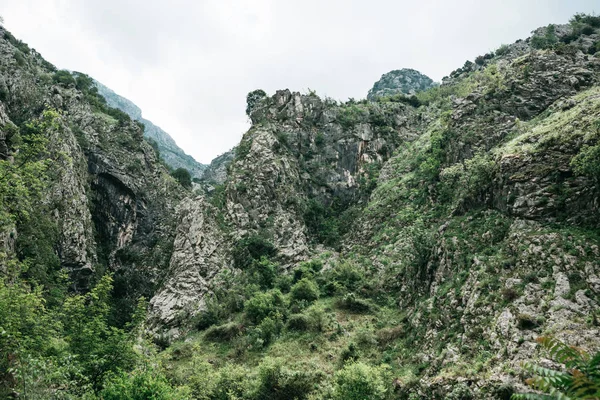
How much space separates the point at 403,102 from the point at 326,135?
2567 centimetres

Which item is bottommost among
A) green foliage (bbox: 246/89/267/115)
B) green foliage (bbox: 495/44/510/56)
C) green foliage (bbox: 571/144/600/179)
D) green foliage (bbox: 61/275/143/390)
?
green foliage (bbox: 61/275/143/390)

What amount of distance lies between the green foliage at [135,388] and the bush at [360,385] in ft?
30.8

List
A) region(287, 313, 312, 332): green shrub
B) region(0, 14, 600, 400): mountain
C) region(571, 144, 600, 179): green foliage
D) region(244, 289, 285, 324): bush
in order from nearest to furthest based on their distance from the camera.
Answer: region(0, 14, 600, 400): mountain → region(571, 144, 600, 179): green foliage → region(287, 313, 312, 332): green shrub → region(244, 289, 285, 324): bush

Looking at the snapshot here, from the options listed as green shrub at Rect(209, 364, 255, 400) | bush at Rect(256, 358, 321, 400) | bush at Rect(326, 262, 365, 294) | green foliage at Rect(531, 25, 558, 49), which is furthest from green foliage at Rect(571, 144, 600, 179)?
green foliage at Rect(531, 25, 558, 49)

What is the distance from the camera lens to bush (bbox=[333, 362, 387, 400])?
21.0 m

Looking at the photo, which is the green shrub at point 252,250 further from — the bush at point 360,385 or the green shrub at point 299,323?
the bush at point 360,385

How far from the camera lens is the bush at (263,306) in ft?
124

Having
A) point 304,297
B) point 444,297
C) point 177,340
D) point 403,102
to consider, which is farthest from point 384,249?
point 403,102

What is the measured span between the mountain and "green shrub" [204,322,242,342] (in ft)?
0.72

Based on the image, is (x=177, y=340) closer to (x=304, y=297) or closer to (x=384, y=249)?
(x=304, y=297)

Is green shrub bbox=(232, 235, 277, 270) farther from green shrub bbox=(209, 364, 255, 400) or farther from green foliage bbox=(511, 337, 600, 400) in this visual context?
green foliage bbox=(511, 337, 600, 400)

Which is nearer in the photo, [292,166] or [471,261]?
[471,261]

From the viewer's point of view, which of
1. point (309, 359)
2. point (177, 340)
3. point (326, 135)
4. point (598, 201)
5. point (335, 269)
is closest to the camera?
point (598, 201)

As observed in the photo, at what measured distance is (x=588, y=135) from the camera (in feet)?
80.6
